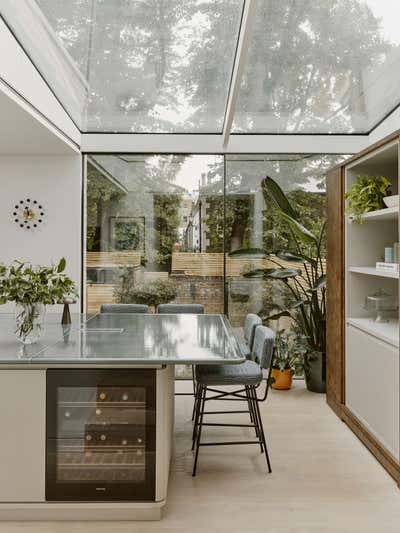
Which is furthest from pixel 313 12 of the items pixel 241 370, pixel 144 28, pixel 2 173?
pixel 2 173

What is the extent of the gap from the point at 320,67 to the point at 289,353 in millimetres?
2789

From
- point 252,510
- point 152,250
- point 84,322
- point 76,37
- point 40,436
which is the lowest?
point 252,510

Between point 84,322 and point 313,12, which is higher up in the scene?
point 313,12

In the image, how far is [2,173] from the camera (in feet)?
16.9

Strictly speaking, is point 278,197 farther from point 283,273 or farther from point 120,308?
point 120,308

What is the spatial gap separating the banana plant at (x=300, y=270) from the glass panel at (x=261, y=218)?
0.09m

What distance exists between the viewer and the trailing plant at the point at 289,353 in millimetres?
4910

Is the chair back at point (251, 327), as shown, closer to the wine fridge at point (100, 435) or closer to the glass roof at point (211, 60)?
the wine fridge at point (100, 435)

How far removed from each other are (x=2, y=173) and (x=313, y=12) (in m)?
3.56

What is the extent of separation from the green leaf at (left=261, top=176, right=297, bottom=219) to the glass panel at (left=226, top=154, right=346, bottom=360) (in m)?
0.29

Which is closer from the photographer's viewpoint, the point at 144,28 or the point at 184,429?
the point at 144,28

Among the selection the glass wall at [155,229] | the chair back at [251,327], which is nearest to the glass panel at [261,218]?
the glass wall at [155,229]

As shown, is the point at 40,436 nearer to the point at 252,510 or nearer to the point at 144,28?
the point at 252,510

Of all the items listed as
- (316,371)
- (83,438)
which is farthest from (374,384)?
(83,438)
